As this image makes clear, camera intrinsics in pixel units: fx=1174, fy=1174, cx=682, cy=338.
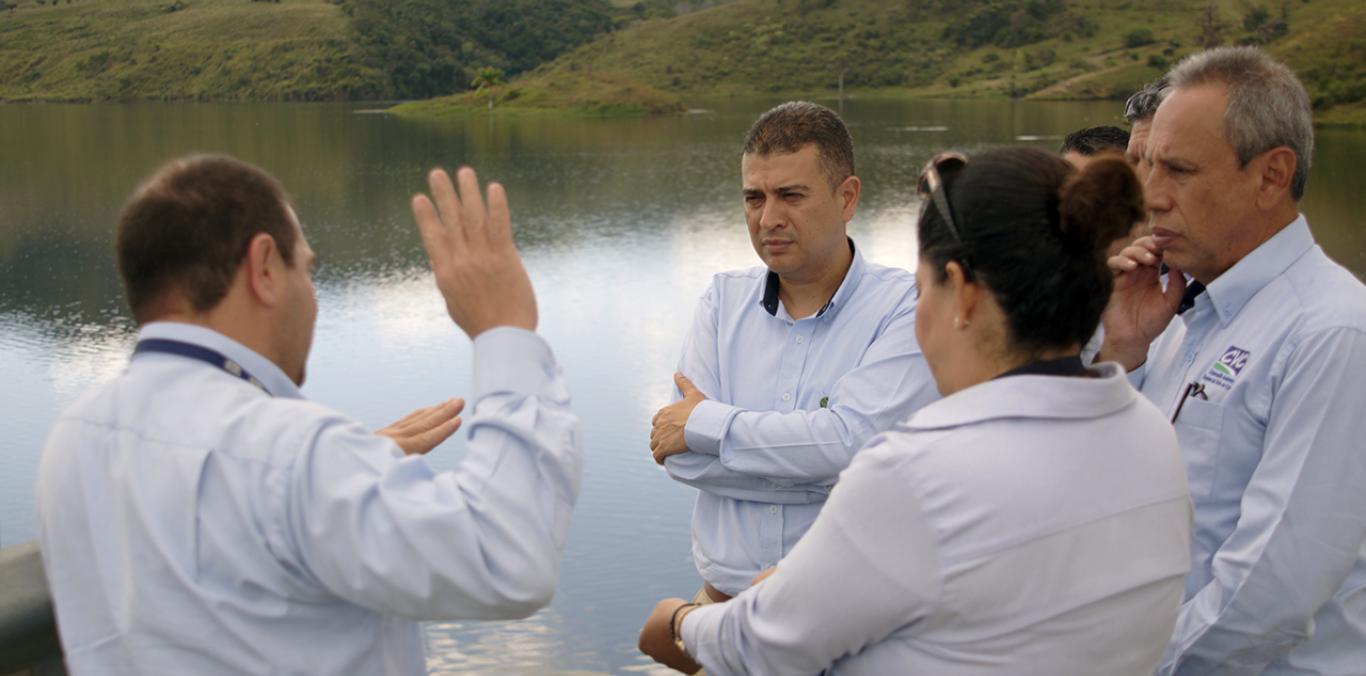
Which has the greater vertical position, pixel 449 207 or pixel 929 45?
pixel 929 45

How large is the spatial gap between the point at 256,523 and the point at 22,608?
1.75 feet

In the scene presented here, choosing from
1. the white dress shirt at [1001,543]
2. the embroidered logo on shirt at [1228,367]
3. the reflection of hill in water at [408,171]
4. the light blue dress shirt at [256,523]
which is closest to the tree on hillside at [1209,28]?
the reflection of hill in water at [408,171]

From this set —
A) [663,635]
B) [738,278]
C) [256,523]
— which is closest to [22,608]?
[256,523]

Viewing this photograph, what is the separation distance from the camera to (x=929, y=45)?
103125 mm

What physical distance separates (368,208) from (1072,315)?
2489cm

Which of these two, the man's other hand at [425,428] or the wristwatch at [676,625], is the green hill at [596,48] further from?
the wristwatch at [676,625]

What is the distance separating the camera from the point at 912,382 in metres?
2.93

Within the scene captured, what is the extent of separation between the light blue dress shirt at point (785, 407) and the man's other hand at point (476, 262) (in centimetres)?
127

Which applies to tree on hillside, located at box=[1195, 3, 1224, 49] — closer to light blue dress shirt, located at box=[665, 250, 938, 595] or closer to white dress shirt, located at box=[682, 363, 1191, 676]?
light blue dress shirt, located at box=[665, 250, 938, 595]

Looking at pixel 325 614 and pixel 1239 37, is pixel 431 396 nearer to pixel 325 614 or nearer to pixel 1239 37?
pixel 325 614

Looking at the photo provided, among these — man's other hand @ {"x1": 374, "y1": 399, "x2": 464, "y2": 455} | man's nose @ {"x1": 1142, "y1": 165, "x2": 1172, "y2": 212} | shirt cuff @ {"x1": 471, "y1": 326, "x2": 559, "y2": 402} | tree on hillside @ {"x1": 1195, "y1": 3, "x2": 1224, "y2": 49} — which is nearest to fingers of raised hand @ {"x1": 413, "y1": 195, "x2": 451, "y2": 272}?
shirt cuff @ {"x1": 471, "y1": 326, "x2": 559, "y2": 402}

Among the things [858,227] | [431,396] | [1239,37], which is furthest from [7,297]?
[1239,37]

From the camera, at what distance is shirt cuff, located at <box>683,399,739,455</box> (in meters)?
Answer: 2.97

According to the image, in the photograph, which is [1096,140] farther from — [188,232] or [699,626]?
[188,232]
